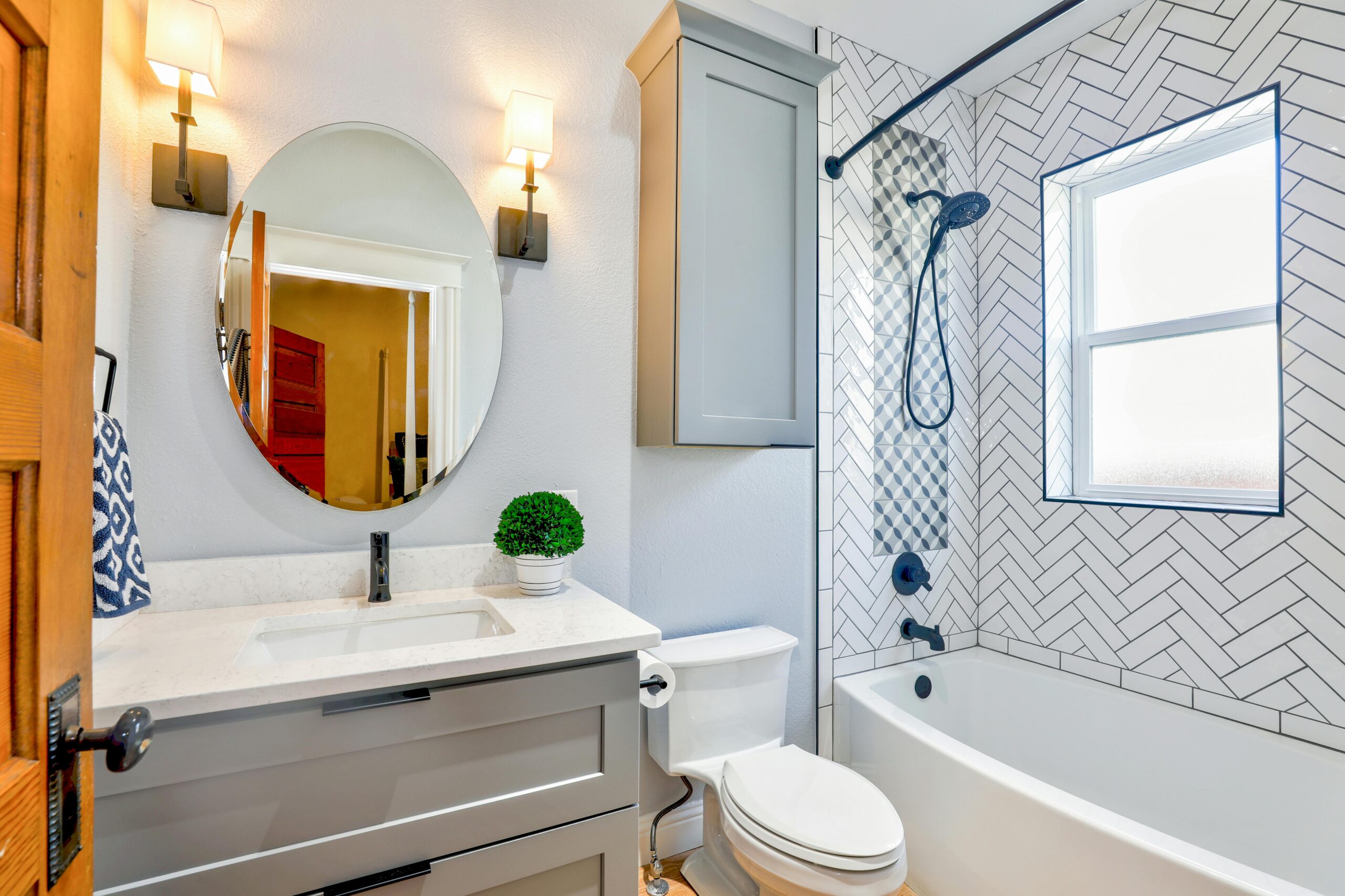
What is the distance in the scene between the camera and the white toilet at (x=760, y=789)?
1.31 metres

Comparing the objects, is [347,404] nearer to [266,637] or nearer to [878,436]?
[266,637]

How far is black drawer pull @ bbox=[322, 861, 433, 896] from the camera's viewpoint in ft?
3.22

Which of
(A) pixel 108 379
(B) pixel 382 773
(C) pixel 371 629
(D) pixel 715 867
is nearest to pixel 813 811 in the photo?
(D) pixel 715 867

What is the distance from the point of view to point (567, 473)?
1761mm

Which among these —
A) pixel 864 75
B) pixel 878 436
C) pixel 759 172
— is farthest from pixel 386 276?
pixel 864 75

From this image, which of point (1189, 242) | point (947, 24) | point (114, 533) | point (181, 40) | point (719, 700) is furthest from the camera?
point (947, 24)

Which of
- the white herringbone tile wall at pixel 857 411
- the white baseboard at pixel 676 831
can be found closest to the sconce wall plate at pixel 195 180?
the white herringbone tile wall at pixel 857 411

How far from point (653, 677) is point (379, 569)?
2.16 ft

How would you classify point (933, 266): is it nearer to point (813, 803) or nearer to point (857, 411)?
point (857, 411)

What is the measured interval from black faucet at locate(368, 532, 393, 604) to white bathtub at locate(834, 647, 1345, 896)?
1444 millimetres

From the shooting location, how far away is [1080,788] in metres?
2.01

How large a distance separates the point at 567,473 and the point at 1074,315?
1.91 meters

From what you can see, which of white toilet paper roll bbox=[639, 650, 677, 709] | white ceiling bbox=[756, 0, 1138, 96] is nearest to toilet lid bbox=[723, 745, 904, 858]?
white toilet paper roll bbox=[639, 650, 677, 709]

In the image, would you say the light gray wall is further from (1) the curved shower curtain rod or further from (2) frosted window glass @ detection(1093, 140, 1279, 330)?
(2) frosted window glass @ detection(1093, 140, 1279, 330)
